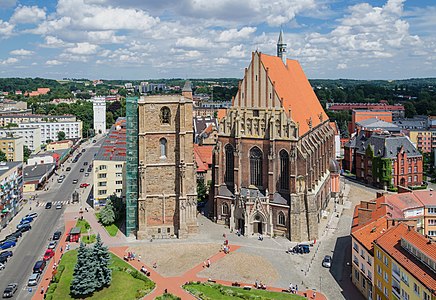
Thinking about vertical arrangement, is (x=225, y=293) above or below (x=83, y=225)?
below

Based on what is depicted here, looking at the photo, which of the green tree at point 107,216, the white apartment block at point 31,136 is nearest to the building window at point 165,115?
the green tree at point 107,216

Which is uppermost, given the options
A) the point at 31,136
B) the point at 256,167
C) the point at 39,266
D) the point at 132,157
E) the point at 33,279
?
the point at 132,157

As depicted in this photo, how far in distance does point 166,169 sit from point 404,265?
34583 millimetres

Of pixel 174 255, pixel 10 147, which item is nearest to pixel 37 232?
pixel 174 255

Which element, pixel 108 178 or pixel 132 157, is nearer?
pixel 132 157

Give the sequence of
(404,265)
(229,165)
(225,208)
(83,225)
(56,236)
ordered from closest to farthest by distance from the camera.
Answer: (404,265) < (56,236) < (225,208) < (229,165) < (83,225)

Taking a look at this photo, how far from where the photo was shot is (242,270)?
167 ft

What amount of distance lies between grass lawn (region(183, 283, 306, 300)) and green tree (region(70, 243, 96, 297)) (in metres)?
9.61

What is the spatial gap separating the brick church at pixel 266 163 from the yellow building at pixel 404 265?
1884cm

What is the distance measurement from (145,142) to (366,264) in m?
32.3

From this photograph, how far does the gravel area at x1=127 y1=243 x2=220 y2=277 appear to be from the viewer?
51.2 meters

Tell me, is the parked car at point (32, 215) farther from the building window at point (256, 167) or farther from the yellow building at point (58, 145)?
the yellow building at point (58, 145)

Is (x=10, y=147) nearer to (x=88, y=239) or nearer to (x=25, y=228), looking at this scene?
(x=25, y=228)

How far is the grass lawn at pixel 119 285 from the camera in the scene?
44.0 meters
